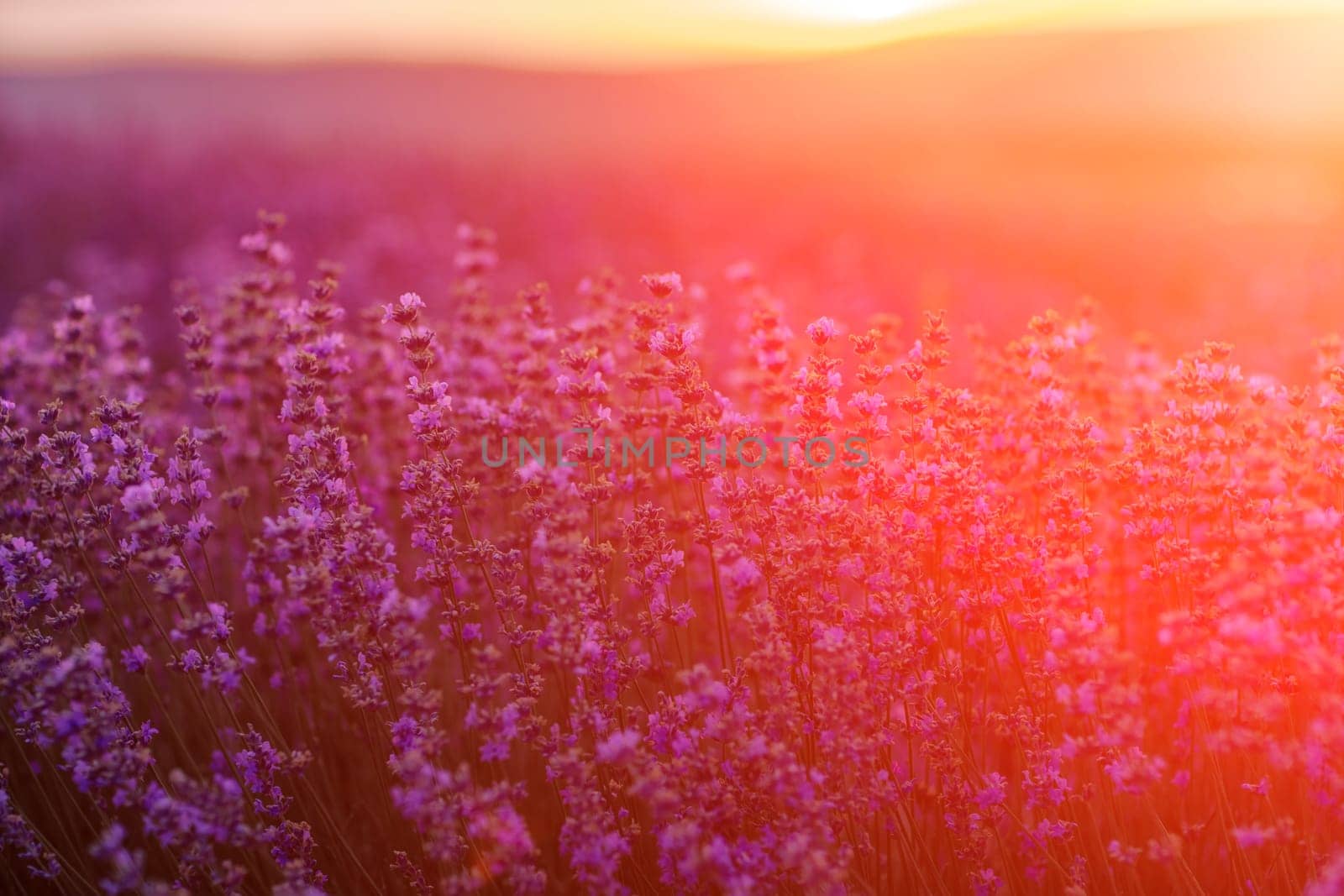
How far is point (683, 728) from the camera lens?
9.47ft

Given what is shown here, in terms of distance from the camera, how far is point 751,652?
10.2ft

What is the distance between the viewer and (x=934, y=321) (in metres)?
3.24

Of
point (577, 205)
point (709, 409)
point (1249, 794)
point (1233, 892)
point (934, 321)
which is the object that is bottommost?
point (1233, 892)

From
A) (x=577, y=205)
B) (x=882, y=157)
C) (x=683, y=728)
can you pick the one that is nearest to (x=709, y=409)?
(x=683, y=728)

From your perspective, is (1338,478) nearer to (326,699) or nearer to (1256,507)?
(1256,507)

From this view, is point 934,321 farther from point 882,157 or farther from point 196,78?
point 196,78

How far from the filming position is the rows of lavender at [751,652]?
2.42 metres

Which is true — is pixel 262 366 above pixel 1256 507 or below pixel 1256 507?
above

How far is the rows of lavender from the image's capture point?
2424mm

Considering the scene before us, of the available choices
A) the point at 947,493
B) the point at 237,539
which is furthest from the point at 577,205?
the point at 947,493

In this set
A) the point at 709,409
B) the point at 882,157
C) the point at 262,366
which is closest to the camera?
the point at 709,409

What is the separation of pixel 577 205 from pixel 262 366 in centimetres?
1009

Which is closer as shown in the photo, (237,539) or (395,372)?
(395,372)

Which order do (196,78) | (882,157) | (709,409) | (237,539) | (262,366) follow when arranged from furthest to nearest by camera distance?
(196,78) → (882,157) → (237,539) → (262,366) → (709,409)
